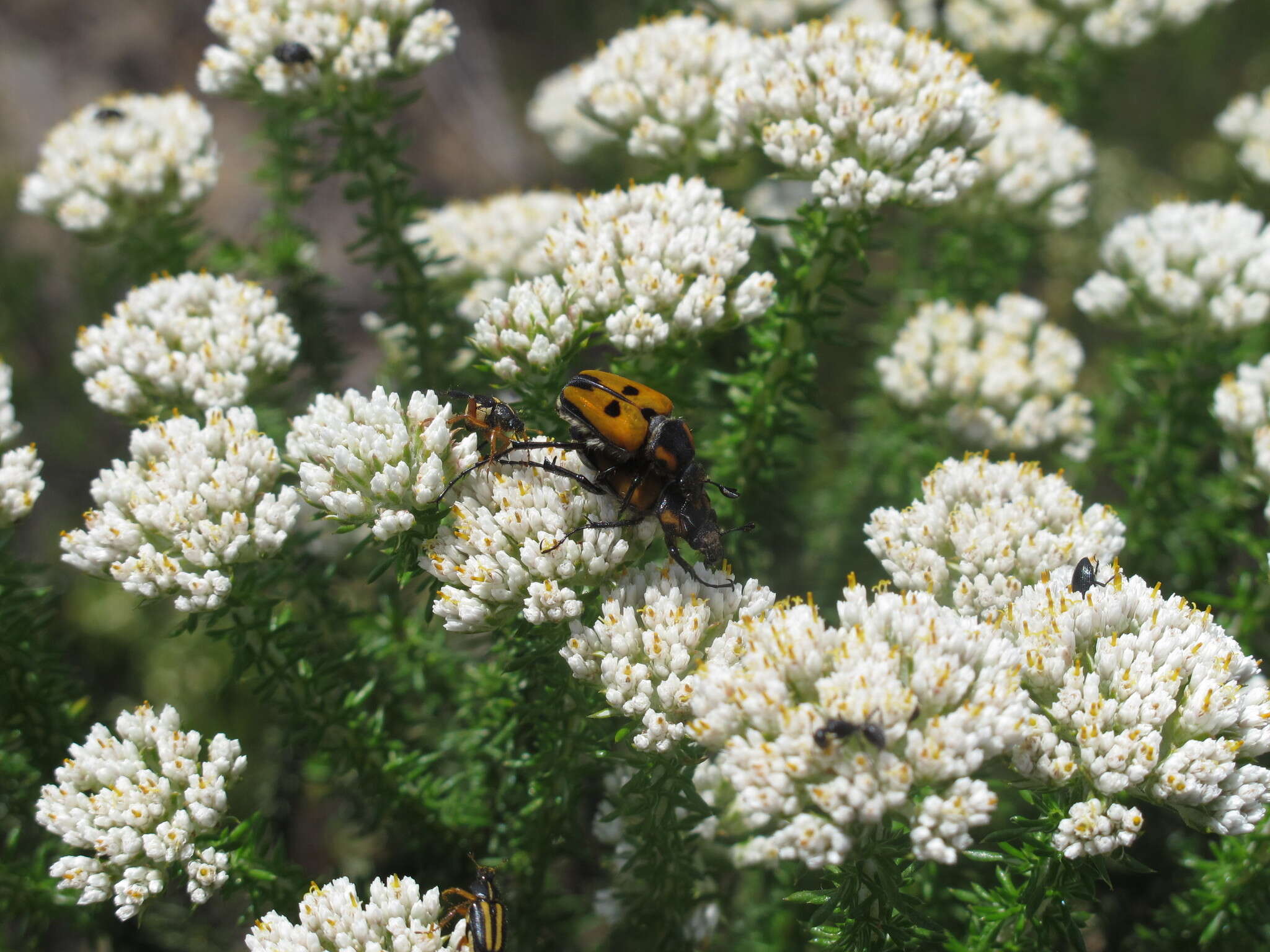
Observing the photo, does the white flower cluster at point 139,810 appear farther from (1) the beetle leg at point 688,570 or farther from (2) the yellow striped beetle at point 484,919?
(1) the beetle leg at point 688,570

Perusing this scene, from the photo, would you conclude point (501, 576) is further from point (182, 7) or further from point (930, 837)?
point (182, 7)

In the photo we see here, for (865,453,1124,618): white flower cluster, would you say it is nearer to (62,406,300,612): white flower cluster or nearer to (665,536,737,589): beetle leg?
(665,536,737,589): beetle leg

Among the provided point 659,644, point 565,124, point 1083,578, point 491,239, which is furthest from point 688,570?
point 565,124

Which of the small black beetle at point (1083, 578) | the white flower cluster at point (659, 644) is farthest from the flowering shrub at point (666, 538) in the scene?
the small black beetle at point (1083, 578)

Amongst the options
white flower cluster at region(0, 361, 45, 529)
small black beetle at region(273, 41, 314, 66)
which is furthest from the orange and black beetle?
small black beetle at region(273, 41, 314, 66)

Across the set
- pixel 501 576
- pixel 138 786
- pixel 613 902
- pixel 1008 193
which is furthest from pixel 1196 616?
pixel 138 786
